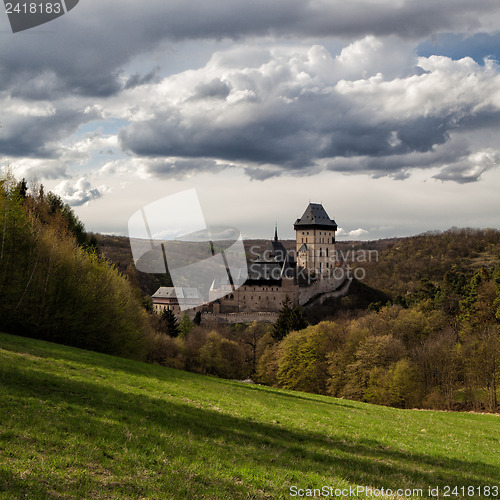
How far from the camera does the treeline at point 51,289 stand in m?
25.0

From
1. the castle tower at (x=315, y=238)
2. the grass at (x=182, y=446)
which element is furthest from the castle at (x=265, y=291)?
the grass at (x=182, y=446)

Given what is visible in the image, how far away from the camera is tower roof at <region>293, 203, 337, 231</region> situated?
12434 cm

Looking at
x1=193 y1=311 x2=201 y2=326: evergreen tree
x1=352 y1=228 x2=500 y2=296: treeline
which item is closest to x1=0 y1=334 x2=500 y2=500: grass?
x1=193 y1=311 x2=201 y2=326: evergreen tree

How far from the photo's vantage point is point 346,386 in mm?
39625

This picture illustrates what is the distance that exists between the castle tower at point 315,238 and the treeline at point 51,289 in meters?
94.3

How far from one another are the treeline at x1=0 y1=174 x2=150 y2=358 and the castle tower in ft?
→ 309

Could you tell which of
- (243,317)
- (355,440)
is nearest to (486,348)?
(355,440)

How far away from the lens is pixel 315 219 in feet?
409

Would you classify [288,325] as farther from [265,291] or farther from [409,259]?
[409,259]

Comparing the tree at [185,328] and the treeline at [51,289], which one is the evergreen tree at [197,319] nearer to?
the tree at [185,328]

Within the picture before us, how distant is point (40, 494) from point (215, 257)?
97.8 metres

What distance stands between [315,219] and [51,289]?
10246 centimetres

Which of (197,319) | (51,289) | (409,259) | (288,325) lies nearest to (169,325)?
(288,325)

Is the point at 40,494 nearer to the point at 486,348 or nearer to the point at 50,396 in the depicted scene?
the point at 50,396
